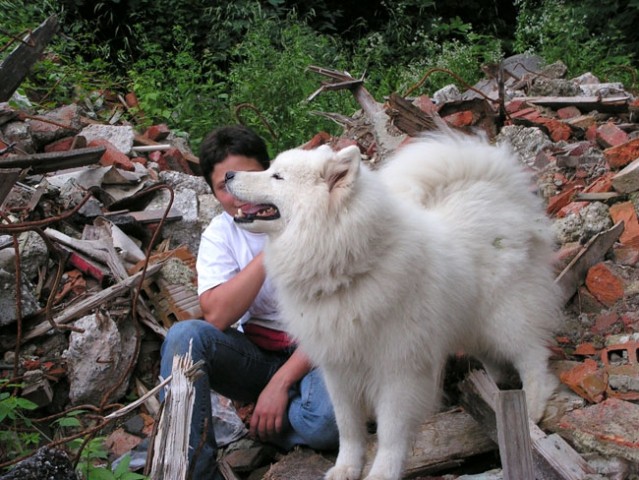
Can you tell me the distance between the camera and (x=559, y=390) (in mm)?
3172

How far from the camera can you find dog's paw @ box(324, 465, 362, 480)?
2803 millimetres

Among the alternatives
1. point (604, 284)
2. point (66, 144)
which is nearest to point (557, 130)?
point (604, 284)

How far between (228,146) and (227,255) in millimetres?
488

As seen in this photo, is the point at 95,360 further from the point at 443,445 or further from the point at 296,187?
the point at 443,445

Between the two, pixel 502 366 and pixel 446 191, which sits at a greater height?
pixel 446 191

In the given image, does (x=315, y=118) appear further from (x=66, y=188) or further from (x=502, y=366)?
(x=502, y=366)

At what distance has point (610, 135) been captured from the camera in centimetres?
516

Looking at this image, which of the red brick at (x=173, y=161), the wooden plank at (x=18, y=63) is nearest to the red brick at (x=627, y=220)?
the red brick at (x=173, y=161)

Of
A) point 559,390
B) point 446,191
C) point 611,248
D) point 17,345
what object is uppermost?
point 446,191

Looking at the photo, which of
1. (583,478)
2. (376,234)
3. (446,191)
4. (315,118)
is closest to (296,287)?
(376,234)

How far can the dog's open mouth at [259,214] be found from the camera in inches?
103

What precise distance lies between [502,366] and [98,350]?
6.73 feet

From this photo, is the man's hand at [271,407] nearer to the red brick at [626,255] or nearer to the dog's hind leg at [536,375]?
the dog's hind leg at [536,375]

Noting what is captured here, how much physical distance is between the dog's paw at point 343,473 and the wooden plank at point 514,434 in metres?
0.92
